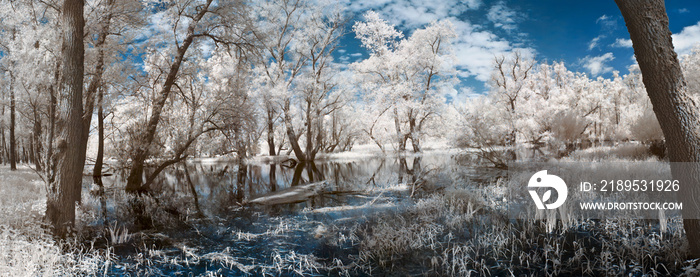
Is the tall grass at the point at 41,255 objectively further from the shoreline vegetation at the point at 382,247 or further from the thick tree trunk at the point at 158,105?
the thick tree trunk at the point at 158,105

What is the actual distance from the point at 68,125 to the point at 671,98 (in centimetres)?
842

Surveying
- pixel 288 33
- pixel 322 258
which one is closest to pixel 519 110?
pixel 288 33

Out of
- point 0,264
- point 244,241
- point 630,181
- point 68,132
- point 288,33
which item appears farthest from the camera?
point 288,33

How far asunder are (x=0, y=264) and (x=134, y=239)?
212cm

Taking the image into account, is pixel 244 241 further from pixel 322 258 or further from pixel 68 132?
pixel 68 132

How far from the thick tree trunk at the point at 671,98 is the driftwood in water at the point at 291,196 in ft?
25.5

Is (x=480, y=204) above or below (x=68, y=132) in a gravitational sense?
below

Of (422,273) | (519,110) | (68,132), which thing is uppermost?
(519,110)

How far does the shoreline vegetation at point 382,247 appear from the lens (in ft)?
14.5

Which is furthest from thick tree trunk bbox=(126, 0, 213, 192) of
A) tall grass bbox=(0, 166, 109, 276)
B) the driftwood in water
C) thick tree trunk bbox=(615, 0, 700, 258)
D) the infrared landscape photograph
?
thick tree trunk bbox=(615, 0, 700, 258)

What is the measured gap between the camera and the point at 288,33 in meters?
23.8

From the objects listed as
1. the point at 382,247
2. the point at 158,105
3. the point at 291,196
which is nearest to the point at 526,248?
the point at 382,247

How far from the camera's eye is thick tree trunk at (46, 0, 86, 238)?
17.7ft

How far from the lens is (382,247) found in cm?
504
